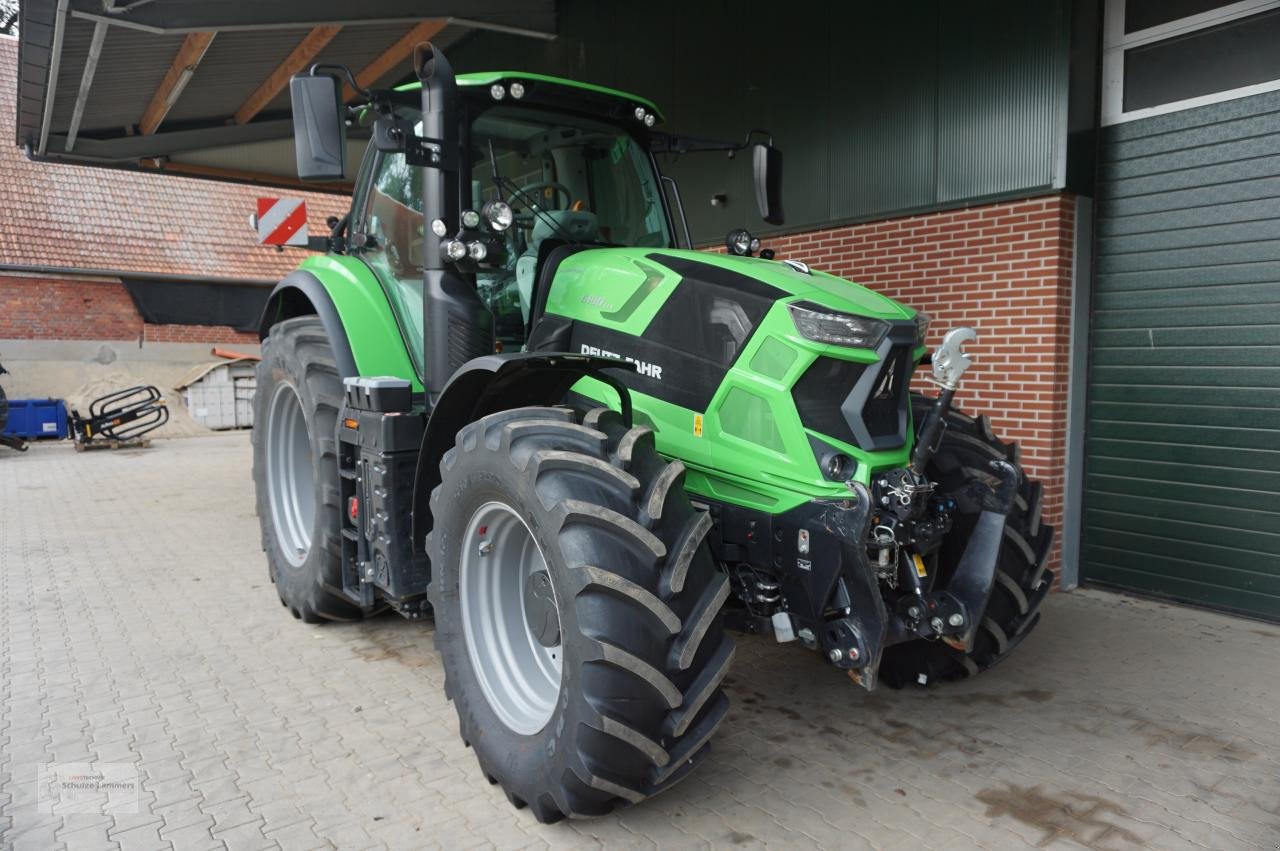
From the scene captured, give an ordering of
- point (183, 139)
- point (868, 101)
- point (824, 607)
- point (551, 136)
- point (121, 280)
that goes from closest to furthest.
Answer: point (824, 607), point (551, 136), point (868, 101), point (183, 139), point (121, 280)

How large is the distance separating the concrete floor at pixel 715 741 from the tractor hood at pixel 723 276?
1615 mm

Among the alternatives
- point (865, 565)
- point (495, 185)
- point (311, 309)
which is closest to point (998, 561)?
point (865, 565)

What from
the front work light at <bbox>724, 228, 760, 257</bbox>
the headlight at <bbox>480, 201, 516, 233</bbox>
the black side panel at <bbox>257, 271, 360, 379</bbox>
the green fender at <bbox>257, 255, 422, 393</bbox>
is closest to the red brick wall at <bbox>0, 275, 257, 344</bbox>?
the black side panel at <bbox>257, 271, 360, 379</bbox>

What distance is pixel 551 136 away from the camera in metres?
3.96

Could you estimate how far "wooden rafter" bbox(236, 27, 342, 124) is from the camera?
7328 millimetres

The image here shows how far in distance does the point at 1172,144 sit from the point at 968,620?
3.71m

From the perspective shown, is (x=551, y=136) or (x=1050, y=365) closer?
(x=551, y=136)

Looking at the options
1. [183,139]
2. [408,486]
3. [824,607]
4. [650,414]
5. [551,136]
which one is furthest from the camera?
[183,139]

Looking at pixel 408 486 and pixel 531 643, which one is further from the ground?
pixel 408 486

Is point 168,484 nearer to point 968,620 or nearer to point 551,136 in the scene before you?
point 551,136

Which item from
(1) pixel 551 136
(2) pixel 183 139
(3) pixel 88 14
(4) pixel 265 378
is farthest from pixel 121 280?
(1) pixel 551 136

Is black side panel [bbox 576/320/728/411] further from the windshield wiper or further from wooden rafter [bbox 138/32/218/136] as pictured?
wooden rafter [bbox 138/32/218/136]

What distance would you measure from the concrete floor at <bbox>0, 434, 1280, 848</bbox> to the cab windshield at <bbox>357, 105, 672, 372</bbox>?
1.63 metres

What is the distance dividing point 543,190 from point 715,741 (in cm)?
236
